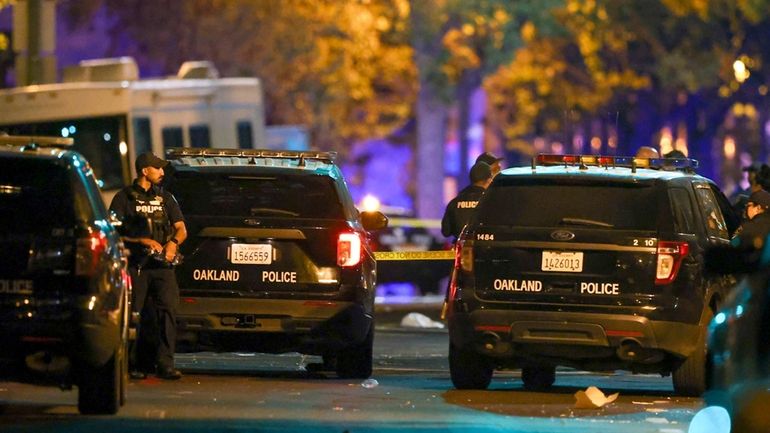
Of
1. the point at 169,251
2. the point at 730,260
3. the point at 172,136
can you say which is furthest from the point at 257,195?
the point at 172,136

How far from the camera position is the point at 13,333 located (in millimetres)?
10844

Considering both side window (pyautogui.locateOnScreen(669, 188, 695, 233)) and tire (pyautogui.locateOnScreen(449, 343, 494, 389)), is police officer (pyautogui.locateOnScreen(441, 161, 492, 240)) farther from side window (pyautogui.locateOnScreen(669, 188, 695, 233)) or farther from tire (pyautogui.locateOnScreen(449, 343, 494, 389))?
side window (pyautogui.locateOnScreen(669, 188, 695, 233))

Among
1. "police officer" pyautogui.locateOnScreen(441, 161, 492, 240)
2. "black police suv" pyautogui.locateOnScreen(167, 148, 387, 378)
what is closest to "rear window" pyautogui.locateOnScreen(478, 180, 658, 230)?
"black police suv" pyautogui.locateOnScreen(167, 148, 387, 378)

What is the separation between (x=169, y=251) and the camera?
537 inches

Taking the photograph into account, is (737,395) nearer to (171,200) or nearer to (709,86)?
(171,200)

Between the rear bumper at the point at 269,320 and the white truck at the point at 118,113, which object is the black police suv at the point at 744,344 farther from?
the white truck at the point at 118,113

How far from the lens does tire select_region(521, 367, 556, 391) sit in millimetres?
14594

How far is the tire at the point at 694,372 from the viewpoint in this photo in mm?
13156

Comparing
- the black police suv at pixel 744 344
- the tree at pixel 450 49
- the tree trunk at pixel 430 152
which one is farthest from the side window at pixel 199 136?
the tree trunk at pixel 430 152

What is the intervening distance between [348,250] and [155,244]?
142 centimetres

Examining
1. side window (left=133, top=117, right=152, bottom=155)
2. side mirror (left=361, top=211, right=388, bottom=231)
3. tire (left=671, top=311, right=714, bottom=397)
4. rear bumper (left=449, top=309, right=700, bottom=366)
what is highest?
side window (left=133, top=117, right=152, bottom=155)

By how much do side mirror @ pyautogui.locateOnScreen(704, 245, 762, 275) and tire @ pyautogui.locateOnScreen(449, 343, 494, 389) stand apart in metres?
5.27

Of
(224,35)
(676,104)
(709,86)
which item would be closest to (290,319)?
(224,35)

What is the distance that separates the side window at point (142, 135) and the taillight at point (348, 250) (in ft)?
39.1
